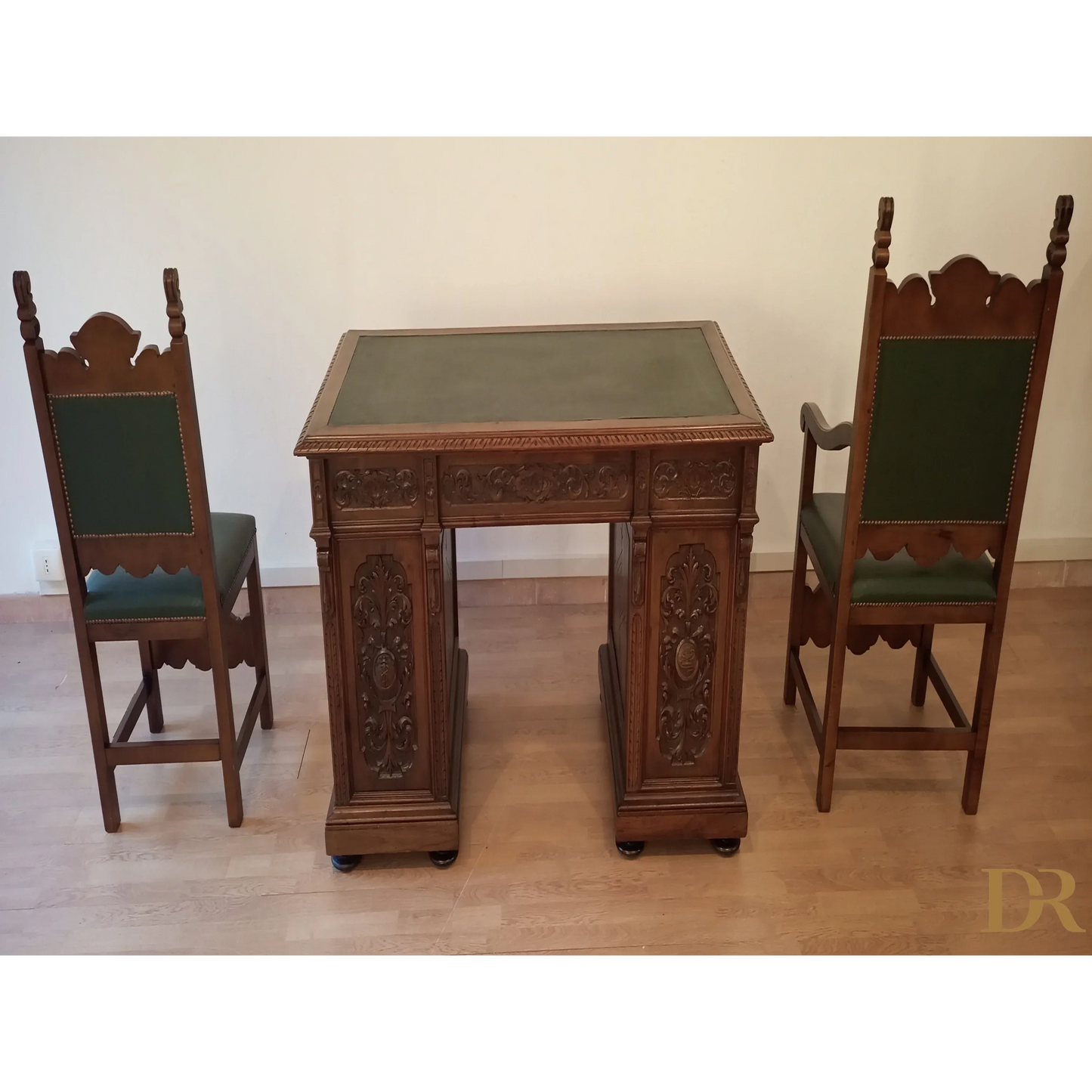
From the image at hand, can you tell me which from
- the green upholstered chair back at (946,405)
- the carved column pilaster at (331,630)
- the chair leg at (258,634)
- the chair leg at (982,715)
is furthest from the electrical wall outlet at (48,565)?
the chair leg at (982,715)

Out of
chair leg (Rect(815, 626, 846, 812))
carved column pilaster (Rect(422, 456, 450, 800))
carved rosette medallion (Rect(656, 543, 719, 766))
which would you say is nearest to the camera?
carved column pilaster (Rect(422, 456, 450, 800))

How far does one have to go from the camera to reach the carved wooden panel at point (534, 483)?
2.25 meters

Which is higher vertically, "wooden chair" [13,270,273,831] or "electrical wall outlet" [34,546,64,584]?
"wooden chair" [13,270,273,831]

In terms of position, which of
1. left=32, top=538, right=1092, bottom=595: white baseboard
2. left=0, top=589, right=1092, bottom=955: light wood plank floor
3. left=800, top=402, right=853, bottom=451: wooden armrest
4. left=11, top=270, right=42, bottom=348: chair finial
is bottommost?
left=0, top=589, right=1092, bottom=955: light wood plank floor

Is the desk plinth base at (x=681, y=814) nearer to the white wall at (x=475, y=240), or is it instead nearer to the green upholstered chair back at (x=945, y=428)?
the green upholstered chair back at (x=945, y=428)

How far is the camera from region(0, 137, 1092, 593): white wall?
124 inches

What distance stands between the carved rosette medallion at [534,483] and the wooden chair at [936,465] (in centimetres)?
51

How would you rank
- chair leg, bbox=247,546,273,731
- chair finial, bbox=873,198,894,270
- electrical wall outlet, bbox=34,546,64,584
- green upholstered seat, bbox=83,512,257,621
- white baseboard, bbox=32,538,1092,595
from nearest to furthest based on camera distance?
chair finial, bbox=873,198,894,270
green upholstered seat, bbox=83,512,257,621
chair leg, bbox=247,546,273,731
electrical wall outlet, bbox=34,546,64,584
white baseboard, bbox=32,538,1092,595

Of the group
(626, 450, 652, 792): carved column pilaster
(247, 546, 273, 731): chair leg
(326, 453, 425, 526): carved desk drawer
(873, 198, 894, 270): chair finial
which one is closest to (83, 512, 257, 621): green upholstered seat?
(247, 546, 273, 731): chair leg

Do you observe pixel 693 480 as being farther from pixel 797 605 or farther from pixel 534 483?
pixel 797 605

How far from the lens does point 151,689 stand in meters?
2.95

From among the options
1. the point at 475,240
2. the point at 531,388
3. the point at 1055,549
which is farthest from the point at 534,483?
the point at 1055,549

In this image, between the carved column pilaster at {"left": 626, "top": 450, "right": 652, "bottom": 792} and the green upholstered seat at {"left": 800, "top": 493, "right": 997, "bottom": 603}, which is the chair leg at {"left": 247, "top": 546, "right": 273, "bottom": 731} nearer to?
the carved column pilaster at {"left": 626, "top": 450, "right": 652, "bottom": 792}

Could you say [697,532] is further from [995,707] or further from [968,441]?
[995,707]
